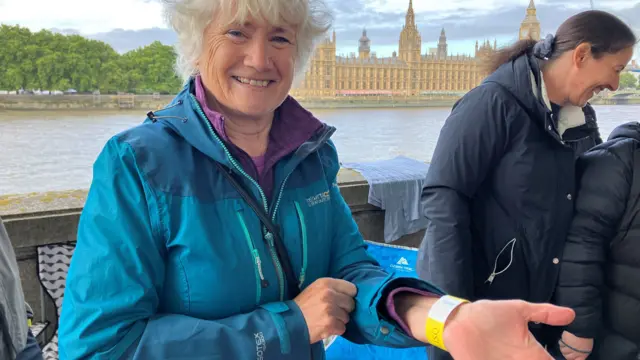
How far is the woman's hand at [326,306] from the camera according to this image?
31.1 inches

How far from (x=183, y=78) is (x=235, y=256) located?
41 centimetres

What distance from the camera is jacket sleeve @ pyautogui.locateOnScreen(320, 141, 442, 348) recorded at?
30.6 inches

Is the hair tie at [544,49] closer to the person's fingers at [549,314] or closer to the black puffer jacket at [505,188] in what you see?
the black puffer jacket at [505,188]

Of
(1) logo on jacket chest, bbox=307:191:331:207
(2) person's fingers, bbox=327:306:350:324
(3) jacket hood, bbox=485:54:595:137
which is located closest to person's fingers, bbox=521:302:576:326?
(2) person's fingers, bbox=327:306:350:324

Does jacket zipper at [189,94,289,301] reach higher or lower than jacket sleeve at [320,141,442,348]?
higher

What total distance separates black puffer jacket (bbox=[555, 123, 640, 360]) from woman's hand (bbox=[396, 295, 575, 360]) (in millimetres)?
924

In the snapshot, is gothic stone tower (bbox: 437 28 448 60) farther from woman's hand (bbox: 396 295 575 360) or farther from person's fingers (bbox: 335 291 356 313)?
woman's hand (bbox: 396 295 575 360)

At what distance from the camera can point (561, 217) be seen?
1.42 metres

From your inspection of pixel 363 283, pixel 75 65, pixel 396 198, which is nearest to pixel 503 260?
pixel 363 283

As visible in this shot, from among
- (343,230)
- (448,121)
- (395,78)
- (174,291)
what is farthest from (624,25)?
(395,78)

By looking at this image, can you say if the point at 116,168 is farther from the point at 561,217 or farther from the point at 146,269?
the point at 561,217

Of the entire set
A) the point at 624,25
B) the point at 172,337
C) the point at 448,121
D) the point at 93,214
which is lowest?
the point at 172,337

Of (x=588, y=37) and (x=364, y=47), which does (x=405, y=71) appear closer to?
(x=364, y=47)

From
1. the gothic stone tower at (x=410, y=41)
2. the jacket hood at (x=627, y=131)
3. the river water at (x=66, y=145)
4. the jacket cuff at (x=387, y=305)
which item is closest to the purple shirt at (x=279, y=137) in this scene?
the jacket cuff at (x=387, y=305)
